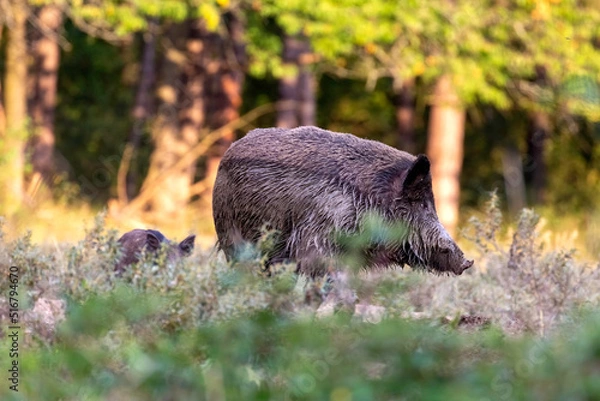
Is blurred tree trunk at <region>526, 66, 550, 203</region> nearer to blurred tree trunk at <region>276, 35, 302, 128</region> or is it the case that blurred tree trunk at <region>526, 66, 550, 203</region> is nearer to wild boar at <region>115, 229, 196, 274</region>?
blurred tree trunk at <region>276, 35, 302, 128</region>

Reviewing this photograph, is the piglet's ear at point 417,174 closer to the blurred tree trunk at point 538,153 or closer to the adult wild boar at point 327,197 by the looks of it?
the adult wild boar at point 327,197

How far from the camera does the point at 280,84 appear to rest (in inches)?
866

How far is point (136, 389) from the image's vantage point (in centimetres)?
398

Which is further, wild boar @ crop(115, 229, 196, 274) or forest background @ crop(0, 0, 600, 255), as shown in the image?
forest background @ crop(0, 0, 600, 255)

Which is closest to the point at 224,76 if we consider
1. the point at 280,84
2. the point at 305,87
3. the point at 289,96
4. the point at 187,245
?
the point at 280,84

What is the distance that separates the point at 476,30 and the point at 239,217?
11736 mm

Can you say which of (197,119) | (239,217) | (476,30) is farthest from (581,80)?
(239,217)

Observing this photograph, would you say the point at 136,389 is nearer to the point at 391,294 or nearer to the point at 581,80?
the point at 391,294

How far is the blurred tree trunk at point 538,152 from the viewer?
26.1 m

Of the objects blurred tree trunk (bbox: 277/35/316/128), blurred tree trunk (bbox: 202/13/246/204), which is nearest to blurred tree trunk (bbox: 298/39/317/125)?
blurred tree trunk (bbox: 277/35/316/128)

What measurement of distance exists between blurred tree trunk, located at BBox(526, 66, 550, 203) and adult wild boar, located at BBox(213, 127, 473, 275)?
62.1 ft

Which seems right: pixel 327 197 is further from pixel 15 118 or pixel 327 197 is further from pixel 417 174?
pixel 15 118

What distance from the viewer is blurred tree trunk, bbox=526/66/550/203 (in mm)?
26125

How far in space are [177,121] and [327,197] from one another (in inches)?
580
